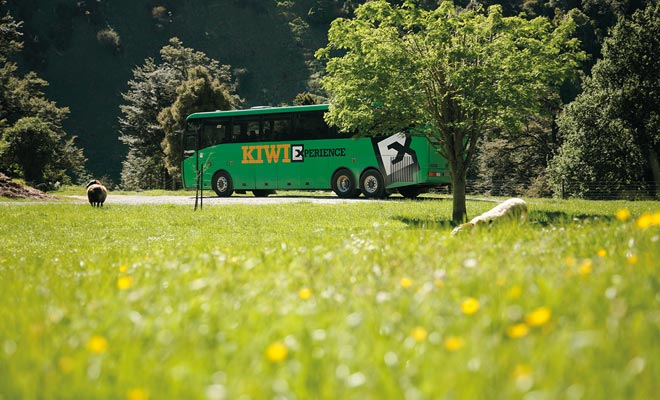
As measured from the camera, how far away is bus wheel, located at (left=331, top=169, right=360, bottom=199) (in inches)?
1109

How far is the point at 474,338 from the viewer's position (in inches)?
104

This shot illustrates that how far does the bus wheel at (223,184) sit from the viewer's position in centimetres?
3177

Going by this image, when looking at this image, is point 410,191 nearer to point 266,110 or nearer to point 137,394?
point 266,110

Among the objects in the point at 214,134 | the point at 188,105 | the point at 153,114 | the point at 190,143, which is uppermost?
the point at 153,114

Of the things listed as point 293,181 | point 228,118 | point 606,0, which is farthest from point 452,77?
point 606,0

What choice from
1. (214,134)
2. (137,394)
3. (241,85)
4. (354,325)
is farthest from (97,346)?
(241,85)

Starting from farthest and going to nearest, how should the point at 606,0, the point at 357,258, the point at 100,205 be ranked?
the point at 606,0, the point at 100,205, the point at 357,258

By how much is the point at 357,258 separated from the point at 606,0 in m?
62.1

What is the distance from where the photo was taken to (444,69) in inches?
594

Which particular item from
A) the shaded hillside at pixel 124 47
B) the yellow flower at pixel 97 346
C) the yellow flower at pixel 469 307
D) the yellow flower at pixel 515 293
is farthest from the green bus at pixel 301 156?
the shaded hillside at pixel 124 47

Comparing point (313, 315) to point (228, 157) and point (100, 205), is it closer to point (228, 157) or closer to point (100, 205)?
point (100, 205)

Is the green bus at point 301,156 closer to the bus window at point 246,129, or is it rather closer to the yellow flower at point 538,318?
the bus window at point 246,129

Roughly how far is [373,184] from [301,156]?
4.07 meters

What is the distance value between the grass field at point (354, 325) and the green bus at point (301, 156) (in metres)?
20.3
